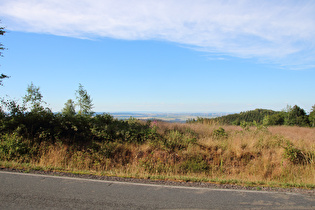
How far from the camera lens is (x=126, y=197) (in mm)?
4793

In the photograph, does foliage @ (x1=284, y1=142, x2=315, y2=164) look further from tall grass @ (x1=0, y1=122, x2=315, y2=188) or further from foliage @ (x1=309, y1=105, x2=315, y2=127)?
foliage @ (x1=309, y1=105, x2=315, y2=127)

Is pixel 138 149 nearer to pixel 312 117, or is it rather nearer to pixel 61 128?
pixel 61 128

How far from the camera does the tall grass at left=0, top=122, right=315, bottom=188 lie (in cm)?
855

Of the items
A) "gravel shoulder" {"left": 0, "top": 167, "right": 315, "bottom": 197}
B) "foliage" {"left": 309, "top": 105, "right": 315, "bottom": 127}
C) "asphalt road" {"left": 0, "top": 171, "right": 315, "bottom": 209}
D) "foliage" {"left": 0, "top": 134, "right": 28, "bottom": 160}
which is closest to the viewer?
"asphalt road" {"left": 0, "top": 171, "right": 315, "bottom": 209}

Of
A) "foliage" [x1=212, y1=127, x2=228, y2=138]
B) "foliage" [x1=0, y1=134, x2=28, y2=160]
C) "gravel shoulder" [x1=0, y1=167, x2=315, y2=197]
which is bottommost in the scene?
"gravel shoulder" [x1=0, y1=167, x2=315, y2=197]

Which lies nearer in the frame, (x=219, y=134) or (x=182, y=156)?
(x=182, y=156)

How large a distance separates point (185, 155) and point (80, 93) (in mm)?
23238

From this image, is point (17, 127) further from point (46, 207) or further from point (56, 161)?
point (46, 207)

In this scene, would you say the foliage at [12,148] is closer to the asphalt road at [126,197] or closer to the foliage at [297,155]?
the asphalt road at [126,197]

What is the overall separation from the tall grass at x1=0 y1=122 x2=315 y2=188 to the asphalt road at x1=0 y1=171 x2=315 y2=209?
8.50ft

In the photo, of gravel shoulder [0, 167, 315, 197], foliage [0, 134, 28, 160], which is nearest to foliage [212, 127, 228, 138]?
gravel shoulder [0, 167, 315, 197]

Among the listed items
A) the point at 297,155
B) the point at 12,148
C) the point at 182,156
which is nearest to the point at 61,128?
the point at 12,148

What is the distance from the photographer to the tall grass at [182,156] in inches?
336

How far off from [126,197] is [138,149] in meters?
5.16
